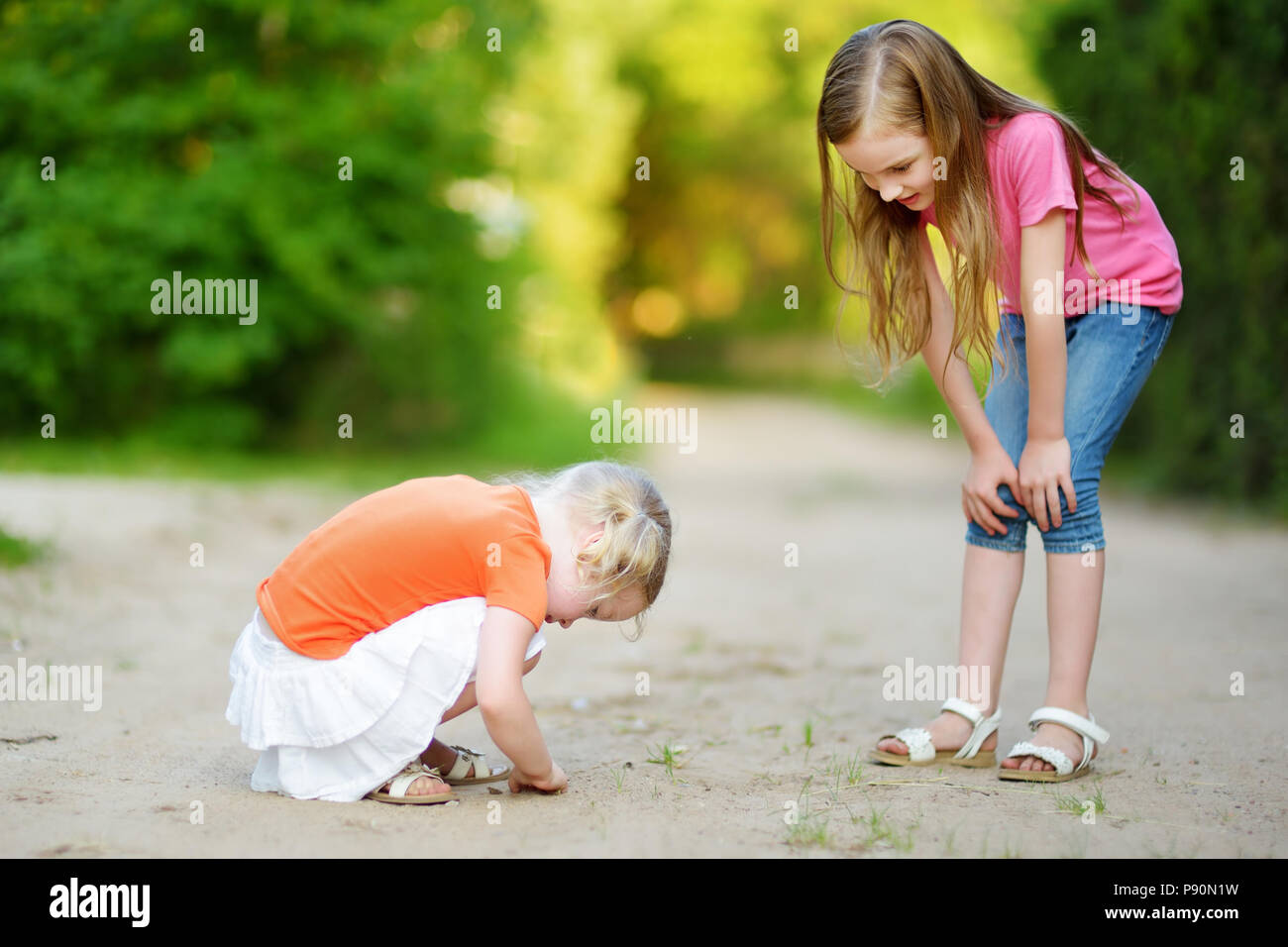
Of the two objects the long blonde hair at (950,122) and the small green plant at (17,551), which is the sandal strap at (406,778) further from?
the small green plant at (17,551)

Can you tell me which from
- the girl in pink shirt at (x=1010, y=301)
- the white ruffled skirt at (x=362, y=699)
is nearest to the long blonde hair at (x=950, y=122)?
the girl in pink shirt at (x=1010, y=301)

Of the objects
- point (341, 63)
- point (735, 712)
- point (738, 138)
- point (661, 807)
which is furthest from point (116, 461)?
point (738, 138)

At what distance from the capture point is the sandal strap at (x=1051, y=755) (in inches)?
114

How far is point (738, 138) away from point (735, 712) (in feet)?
96.7

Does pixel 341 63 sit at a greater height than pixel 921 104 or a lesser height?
greater

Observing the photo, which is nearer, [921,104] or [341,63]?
[921,104]

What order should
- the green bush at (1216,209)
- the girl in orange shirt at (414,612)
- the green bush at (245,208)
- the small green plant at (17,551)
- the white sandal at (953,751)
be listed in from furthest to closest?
the green bush at (245,208)
the green bush at (1216,209)
the small green plant at (17,551)
the white sandal at (953,751)
the girl in orange shirt at (414,612)

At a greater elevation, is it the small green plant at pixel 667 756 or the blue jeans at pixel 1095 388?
the blue jeans at pixel 1095 388

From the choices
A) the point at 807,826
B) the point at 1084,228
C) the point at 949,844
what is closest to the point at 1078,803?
the point at 949,844

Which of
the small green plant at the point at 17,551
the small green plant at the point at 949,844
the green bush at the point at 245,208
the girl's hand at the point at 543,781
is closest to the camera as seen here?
the small green plant at the point at 949,844

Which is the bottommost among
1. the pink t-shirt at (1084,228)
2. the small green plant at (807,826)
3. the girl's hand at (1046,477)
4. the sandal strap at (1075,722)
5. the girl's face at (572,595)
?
the small green plant at (807,826)

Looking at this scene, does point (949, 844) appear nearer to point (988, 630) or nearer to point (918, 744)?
point (918, 744)
